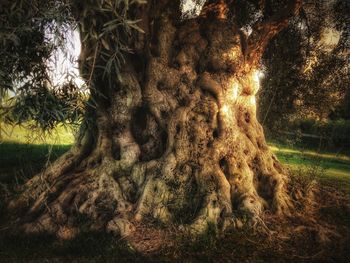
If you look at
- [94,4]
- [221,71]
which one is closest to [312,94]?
[221,71]

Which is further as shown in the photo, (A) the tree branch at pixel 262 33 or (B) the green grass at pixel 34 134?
(A) the tree branch at pixel 262 33

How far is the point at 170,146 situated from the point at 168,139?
8.6 inches

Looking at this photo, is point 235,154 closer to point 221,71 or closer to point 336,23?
point 221,71

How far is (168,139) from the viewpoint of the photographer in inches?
317

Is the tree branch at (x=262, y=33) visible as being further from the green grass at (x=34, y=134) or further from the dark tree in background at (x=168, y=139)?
the green grass at (x=34, y=134)

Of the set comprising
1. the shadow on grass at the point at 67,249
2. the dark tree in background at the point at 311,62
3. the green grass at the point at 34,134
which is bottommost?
the shadow on grass at the point at 67,249

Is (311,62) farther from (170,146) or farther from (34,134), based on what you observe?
(34,134)

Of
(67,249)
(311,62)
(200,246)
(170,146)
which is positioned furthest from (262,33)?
(67,249)

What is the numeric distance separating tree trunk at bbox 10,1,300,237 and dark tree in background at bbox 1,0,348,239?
26 mm

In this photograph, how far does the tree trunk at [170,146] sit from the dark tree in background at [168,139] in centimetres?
3

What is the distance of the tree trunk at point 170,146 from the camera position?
285 inches

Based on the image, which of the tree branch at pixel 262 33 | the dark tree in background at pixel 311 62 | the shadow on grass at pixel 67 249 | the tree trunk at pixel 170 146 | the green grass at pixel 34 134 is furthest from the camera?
the dark tree in background at pixel 311 62

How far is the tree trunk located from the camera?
285 inches

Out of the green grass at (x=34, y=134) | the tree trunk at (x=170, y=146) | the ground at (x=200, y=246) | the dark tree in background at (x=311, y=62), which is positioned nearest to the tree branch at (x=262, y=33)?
the tree trunk at (x=170, y=146)
